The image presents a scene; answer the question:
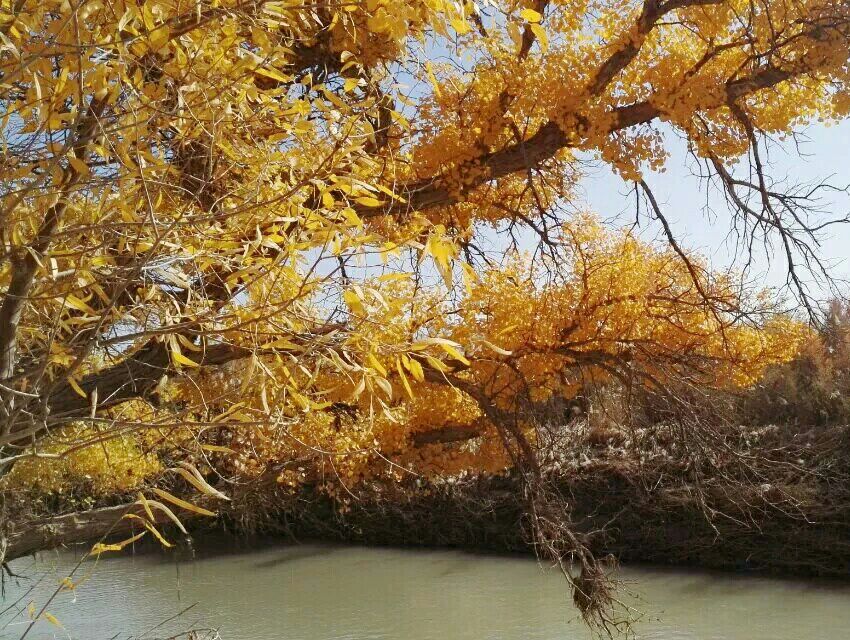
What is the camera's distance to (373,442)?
28.8 ft

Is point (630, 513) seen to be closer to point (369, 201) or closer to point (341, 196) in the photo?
point (341, 196)

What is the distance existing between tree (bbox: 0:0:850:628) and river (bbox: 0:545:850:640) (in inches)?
84.6

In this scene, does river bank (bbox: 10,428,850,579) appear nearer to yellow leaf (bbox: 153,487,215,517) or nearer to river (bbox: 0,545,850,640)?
river (bbox: 0,545,850,640)

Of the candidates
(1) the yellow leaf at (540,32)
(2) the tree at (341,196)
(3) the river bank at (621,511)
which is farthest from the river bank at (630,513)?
(1) the yellow leaf at (540,32)

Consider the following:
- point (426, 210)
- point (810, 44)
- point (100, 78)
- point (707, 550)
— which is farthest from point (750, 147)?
point (707, 550)

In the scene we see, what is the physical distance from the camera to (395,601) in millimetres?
11219

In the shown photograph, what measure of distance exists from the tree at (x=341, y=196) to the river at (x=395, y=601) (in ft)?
7.05

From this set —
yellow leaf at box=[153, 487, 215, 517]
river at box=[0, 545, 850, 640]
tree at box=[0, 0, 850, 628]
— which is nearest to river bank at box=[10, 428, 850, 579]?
river at box=[0, 545, 850, 640]

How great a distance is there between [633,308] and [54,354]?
5.79 metres

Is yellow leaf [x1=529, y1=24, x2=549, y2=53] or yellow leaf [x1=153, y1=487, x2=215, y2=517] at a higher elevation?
yellow leaf [x1=529, y1=24, x2=549, y2=53]

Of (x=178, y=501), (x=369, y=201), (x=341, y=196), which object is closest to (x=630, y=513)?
(x=341, y=196)

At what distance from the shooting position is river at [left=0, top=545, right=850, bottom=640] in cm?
944

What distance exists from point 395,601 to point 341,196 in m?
8.37

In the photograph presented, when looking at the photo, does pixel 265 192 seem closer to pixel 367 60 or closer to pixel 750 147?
pixel 367 60
